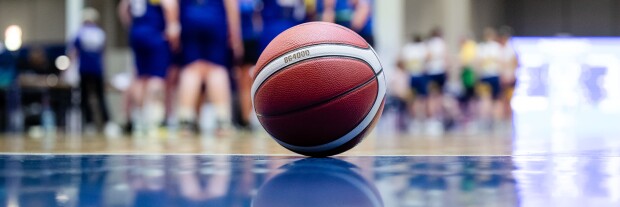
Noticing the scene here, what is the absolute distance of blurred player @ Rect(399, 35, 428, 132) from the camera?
33.2ft

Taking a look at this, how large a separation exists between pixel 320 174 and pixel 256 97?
53 centimetres

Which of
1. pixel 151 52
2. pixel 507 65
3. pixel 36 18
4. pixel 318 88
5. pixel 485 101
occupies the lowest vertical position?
pixel 318 88

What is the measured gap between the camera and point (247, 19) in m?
6.02

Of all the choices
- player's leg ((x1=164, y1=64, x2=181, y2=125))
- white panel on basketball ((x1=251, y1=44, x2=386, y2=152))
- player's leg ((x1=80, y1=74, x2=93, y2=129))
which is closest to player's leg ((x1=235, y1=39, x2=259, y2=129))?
player's leg ((x1=164, y1=64, x2=181, y2=125))

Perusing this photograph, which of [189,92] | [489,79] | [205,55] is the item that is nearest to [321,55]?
[189,92]

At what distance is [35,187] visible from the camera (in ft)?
4.56

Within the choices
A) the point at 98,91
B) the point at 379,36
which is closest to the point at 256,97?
the point at 98,91

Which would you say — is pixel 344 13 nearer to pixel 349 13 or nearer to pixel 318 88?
pixel 349 13

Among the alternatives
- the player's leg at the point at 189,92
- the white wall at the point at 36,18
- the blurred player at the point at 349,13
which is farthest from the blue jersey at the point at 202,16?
the white wall at the point at 36,18

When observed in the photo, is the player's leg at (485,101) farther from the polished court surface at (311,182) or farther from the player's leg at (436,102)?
the polished court surface at (311,182)

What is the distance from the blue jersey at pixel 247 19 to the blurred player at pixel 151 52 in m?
0.56

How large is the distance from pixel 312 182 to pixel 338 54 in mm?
603

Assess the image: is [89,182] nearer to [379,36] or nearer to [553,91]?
[379,36]

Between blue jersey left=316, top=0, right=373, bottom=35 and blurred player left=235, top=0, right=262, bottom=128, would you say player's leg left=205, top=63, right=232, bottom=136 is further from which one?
blue jersey left=316, top=0, right=373, bottom=35
